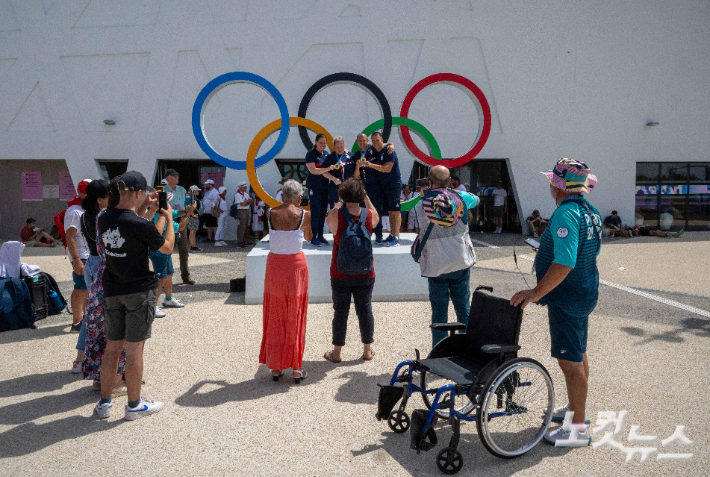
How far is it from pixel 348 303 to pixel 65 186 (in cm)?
1568

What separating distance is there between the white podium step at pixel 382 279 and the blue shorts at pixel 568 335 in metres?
3.77

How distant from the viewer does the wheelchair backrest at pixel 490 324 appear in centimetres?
304

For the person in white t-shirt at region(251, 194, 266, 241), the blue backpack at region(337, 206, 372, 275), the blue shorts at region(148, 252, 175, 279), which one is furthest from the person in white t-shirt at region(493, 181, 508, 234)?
the blue backpack at region(337, 206, 372, 275)

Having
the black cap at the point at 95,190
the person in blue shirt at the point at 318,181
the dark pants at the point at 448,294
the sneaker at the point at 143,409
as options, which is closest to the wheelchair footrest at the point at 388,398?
the dark pants at the point at 448,294

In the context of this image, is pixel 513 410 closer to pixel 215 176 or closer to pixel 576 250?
pixel 576 250

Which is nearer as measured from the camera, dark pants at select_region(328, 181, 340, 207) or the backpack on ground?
the backpack on ground

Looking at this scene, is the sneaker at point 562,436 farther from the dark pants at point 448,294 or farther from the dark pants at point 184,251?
the dark pants at point 184,251

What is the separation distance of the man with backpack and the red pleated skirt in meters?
1.06

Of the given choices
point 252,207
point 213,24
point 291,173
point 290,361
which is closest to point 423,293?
point 290,361

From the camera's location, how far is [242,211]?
13.3m

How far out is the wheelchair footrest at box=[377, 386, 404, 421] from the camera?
308 cm

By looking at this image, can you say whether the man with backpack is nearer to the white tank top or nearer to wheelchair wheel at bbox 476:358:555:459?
wheelchair wheel at bbox 476:358:555:459

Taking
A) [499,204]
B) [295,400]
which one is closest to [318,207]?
[295,400]

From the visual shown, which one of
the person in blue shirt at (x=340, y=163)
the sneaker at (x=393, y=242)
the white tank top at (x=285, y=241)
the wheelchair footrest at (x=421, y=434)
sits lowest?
the wheelchair footrest at (x=421, y=434)
